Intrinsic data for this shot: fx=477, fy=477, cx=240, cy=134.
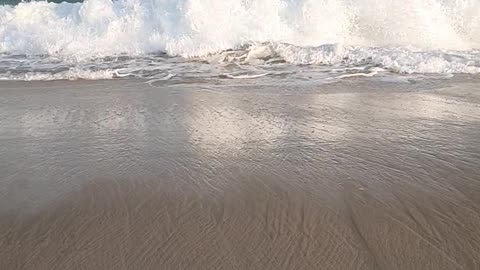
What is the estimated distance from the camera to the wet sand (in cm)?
195

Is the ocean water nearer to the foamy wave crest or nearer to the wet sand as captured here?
the foamy wave crest

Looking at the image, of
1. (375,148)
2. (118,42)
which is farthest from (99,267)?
(118,42)

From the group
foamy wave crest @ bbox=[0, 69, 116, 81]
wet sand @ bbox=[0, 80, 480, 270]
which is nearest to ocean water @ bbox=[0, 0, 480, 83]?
foamy wave crest @ bbox=[0, 69, 116, 81]

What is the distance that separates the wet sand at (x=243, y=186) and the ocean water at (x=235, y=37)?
→ 9.90 feet

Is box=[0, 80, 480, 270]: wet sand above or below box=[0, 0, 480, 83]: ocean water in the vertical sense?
below

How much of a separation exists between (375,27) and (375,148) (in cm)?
734

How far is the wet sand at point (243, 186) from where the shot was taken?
1.95 meters

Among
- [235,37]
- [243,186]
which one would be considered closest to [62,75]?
[235,37]

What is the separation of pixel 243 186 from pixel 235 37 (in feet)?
25.0

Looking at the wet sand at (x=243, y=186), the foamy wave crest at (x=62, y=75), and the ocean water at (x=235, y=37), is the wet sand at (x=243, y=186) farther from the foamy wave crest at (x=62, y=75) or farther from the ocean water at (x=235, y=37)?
the ocean water at (x=235, y=37)

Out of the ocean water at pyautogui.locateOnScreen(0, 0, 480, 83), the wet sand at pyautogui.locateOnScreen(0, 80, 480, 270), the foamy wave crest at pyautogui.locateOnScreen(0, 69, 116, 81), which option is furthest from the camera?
the ocean water at pyautogui.locateOnScreen(0, 0, 480, 83)

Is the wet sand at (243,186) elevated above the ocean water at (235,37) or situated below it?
below

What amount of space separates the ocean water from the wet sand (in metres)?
3.02

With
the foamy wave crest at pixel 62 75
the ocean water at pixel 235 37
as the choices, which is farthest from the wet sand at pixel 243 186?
the ocean water at pixel 235 37
